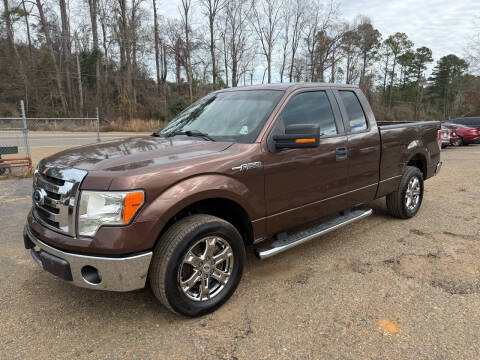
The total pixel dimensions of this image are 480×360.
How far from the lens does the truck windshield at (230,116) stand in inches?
123

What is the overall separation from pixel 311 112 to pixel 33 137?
41.1ft

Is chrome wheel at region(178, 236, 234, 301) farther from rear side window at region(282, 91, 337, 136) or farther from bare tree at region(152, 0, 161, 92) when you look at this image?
bare tree at region(152, 0, 161, 92)

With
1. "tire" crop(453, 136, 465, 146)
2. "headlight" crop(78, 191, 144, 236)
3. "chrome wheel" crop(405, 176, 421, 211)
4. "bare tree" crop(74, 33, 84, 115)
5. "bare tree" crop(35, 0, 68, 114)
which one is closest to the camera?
"headlight" crop(78, 191, 144, 236)

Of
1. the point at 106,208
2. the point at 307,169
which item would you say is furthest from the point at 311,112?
the point at 106,208

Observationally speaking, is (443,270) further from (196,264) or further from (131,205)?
(131,205)

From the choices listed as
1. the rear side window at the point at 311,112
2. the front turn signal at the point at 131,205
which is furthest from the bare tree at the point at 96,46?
the front turn signal at the point at 131,205

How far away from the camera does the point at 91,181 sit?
2.29 meters

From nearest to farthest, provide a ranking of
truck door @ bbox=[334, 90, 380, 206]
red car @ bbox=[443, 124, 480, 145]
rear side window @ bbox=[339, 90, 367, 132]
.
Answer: truck door @ bbox=[334, 90, 380, 206]
rear side window @ bbox=[339, 90, 367, 132]
red car @ bbox=[443, 124, 480, 145]

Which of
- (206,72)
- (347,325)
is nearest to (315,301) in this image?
(347,325)

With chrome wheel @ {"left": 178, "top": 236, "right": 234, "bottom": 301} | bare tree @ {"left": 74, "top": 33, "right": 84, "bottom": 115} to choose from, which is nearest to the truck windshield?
chrome wheel @ {"left": 178, "top": 236, "right": 234, "bottom": 301}

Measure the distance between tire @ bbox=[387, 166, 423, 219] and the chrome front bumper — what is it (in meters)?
3.73

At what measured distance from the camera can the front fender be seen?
2346mm

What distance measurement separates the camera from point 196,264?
2.60 metres

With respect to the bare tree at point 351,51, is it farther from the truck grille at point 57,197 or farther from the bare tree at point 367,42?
the truck grille at point 57,197
